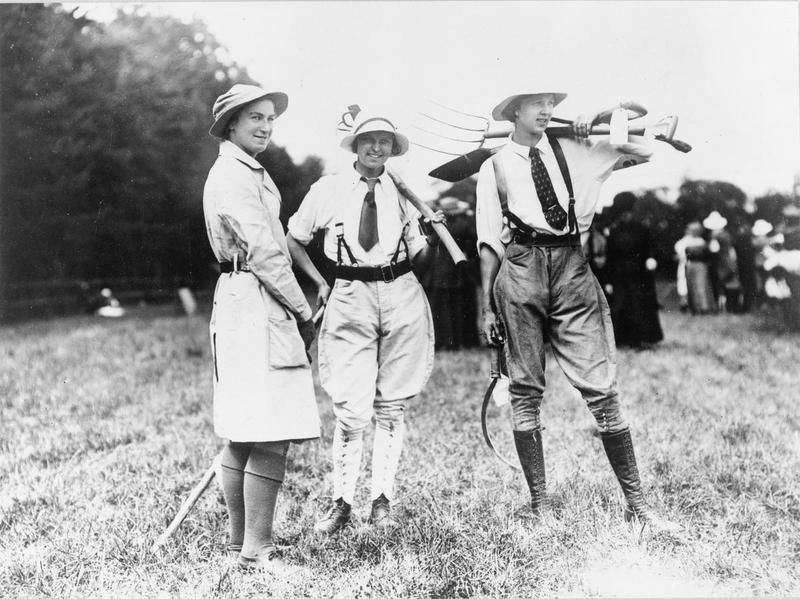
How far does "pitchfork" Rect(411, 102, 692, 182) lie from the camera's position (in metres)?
3.66

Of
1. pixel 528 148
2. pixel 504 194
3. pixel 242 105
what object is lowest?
pixel 504 194

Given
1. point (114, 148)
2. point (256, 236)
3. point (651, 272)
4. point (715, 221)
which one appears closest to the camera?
point (256, 236)

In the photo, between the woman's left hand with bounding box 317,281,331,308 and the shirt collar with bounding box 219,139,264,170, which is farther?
the woman's left hand with bounding box 317,281,331,308

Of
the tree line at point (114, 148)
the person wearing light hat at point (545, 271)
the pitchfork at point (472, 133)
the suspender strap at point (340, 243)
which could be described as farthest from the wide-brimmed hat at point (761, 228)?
the suspender strap at point (340, 243)

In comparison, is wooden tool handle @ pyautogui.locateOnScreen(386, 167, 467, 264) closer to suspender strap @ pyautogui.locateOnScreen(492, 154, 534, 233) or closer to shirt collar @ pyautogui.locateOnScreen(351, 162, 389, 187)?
shirt collar @ pyautogui.locateOnScreen(351, 162, 389, 187)

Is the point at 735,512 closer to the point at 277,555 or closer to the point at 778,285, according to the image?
the point at 277,555

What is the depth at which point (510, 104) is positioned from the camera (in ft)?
12.5

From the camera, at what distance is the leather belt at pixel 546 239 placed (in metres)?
3.72

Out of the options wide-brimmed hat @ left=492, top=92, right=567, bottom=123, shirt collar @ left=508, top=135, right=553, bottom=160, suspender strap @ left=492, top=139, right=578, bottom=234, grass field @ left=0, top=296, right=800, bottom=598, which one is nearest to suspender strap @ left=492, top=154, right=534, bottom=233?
suspender strap @ left=492, top=139, right=578, bottom=234

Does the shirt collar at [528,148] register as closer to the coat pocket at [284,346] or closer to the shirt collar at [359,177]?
the shirt collar at [359,177]

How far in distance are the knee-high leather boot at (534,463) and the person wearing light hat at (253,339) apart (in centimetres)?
114

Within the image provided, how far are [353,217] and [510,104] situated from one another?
3.41 feet

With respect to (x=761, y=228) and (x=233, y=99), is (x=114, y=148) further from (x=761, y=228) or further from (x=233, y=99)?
(x=761, y=228)

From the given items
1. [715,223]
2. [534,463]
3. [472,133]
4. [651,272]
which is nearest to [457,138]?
[472,133]
